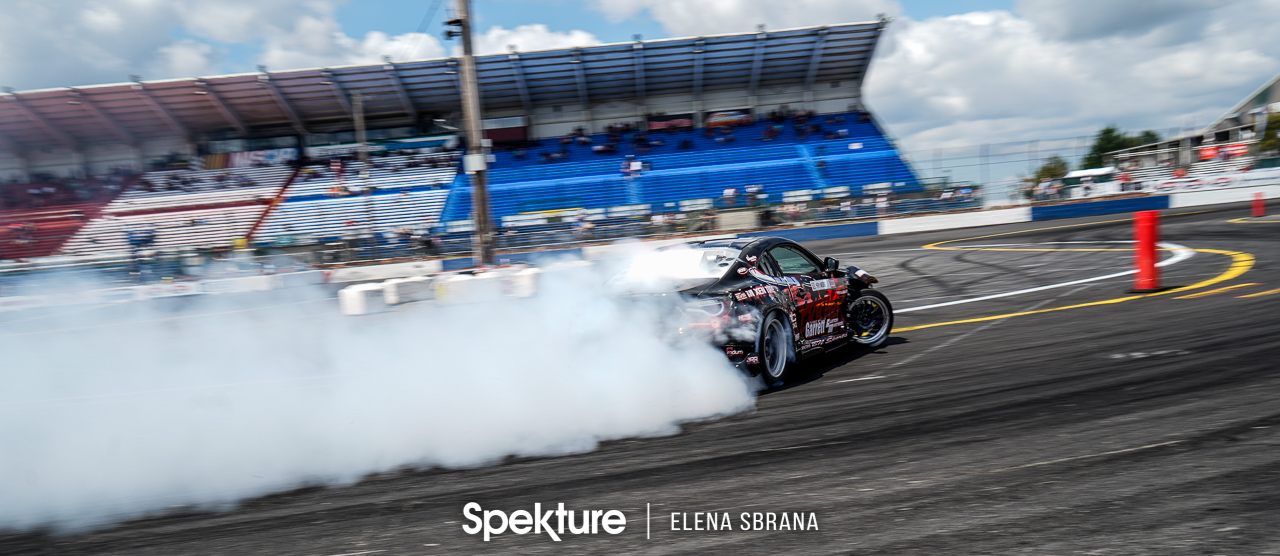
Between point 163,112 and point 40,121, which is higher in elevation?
point 163,112

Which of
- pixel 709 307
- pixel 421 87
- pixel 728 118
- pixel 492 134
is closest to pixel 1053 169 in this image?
pixel 728 118

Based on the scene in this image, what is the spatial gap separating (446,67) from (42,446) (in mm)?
37076

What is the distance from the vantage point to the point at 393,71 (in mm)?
39125

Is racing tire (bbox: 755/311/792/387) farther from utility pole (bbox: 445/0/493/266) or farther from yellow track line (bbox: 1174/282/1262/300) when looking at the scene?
utility pole (bbox: 445/0/493/266)

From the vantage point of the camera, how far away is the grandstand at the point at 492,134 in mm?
36719

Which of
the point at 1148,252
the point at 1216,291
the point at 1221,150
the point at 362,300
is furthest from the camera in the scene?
the point at 1221,150

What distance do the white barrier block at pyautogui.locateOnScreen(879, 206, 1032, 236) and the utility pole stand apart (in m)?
16.1

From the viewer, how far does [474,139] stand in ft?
52.7

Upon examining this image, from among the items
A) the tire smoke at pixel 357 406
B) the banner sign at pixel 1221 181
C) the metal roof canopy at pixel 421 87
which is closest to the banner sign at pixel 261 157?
the metal roof canopy at pixel 421 87

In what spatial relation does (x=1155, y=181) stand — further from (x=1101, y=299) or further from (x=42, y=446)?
(x=42, y=446)

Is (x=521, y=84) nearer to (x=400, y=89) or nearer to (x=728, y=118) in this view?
(x=400, y=89)

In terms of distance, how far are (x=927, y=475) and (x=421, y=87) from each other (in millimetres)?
40513

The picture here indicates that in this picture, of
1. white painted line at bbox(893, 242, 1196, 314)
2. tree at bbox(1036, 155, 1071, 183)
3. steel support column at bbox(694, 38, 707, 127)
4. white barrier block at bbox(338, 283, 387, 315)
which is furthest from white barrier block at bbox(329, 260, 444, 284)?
tree at bbox(1036, 155, 1071, 183)

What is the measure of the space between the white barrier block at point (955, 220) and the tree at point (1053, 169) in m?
2.51
